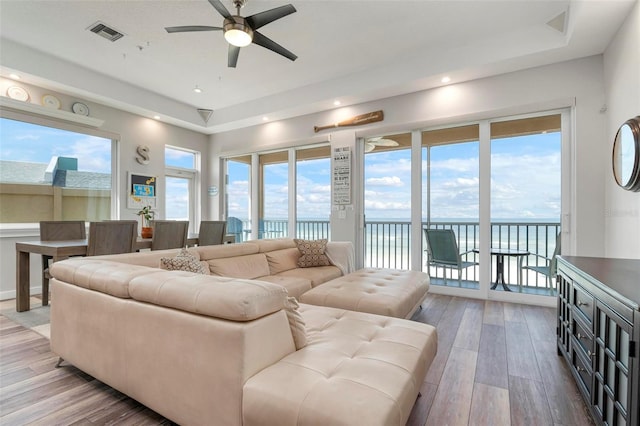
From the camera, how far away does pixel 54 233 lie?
357 centimetres

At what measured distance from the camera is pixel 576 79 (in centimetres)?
319

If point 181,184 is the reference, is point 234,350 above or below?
below

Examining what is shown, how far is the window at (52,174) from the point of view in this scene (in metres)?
3.86

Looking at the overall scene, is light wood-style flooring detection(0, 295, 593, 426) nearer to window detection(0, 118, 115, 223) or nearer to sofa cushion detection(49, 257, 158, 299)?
sofa cushion detection(49, 257, 158, 299)

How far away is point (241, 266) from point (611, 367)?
2666mm

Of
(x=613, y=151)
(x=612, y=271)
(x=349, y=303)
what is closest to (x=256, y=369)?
(x=349, y=303)

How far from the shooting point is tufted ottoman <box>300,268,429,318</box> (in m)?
2.25

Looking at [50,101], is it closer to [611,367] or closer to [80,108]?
[80,108]

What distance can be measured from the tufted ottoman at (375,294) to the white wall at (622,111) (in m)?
1.67

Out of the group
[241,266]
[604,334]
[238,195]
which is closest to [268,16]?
[241,266]

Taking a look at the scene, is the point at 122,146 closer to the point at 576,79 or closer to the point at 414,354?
the point at 414,354

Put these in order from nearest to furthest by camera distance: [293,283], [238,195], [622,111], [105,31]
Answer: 1. [622,111]
2. [293,283]
3. [105,31]
4. [238,195]

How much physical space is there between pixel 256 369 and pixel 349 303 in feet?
4.13

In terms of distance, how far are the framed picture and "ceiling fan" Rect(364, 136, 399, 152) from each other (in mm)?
3718
